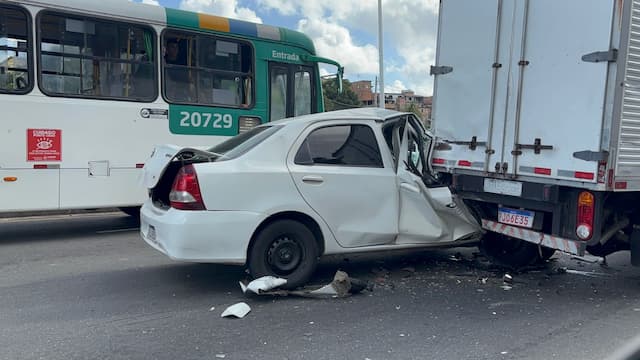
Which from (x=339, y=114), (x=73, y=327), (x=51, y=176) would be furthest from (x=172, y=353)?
(x=51, y=176)

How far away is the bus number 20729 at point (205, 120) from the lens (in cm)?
886

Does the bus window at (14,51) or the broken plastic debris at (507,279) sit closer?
the broken plastic debris at (507,279)

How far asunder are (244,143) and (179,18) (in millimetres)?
4144

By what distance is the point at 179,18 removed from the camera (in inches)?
343

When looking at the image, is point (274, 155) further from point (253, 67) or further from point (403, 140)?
point (253, 67)

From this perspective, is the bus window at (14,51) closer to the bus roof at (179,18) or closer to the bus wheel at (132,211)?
the bus roof at (179,18)

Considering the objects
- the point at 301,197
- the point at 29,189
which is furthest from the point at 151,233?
the point at 29,189

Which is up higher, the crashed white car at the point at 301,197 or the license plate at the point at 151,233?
the crashed white car at the point at 301,197

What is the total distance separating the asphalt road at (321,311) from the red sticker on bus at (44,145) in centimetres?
140

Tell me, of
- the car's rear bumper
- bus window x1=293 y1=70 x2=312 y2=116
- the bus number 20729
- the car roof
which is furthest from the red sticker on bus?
bus window x1=293 y1=70 x2=312 y2=116

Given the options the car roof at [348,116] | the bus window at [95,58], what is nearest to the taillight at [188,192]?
the car roof at [348,116]

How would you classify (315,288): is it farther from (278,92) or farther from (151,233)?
(278,92)

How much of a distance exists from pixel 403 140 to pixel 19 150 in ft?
17.5

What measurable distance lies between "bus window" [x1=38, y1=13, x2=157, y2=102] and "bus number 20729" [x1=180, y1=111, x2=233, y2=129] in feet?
2.04
